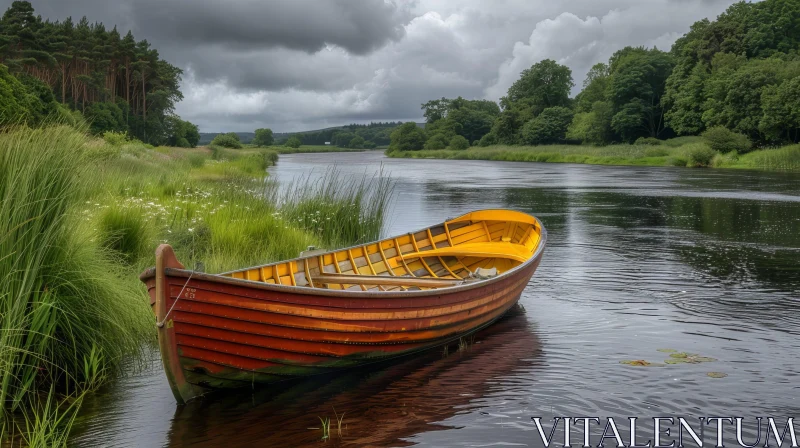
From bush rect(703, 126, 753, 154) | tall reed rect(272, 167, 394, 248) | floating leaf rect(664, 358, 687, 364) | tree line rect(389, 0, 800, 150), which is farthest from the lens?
tree line rect(389, 0, 800, 150)

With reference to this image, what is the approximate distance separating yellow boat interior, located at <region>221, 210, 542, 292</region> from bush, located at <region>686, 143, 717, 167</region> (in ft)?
154

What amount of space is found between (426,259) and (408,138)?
123232 millimetres

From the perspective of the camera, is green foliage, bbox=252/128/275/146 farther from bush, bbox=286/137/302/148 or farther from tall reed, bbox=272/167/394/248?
tall reed, bbox=272/167/394/248

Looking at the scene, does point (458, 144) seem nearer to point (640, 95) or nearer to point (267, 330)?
point (640, 95)

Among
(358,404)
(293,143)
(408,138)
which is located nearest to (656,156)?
(358,404)

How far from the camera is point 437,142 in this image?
4963 inches

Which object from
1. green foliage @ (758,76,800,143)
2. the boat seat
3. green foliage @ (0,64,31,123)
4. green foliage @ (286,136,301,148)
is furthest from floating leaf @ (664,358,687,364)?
green foliage @ (286,136,301,148)

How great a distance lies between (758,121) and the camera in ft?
196

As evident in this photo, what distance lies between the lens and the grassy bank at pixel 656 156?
48.7 m

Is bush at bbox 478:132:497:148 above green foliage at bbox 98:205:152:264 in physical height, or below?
above

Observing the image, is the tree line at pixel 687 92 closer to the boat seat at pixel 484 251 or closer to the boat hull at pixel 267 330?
the boat seat at pixel 484 251

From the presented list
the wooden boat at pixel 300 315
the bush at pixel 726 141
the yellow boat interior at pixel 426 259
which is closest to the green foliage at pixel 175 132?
the bush at pixel 726 141

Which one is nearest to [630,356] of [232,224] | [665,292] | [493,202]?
[665,292]

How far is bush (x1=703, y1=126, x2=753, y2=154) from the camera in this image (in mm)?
55438
